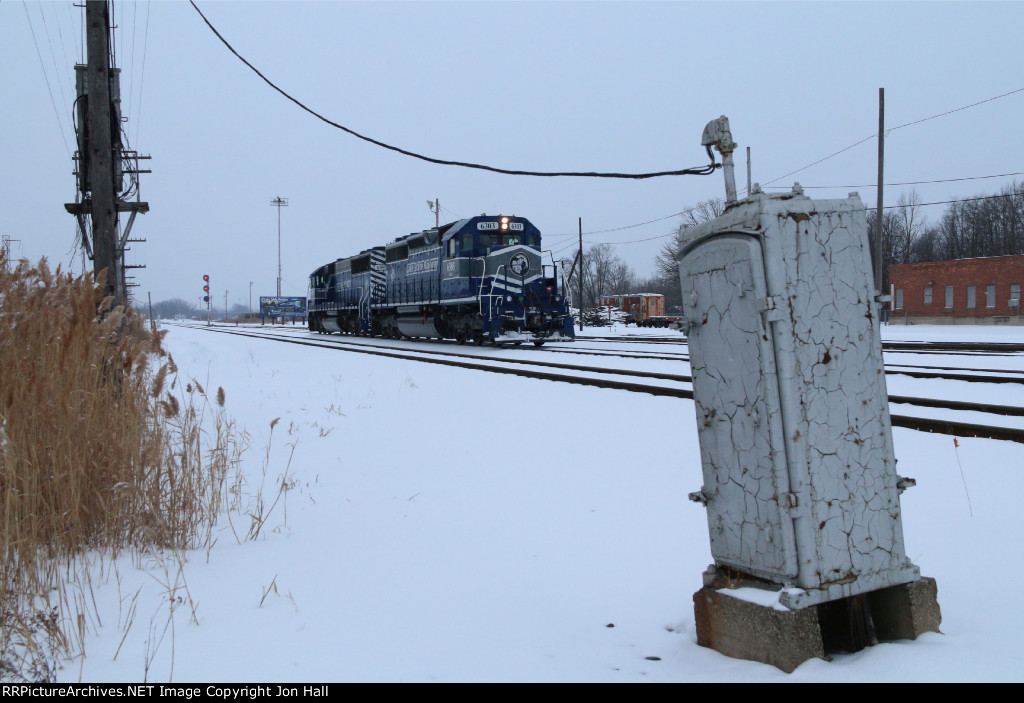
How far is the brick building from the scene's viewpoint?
38.7 m

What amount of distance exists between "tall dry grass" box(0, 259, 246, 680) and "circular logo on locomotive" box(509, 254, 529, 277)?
15.9 meters

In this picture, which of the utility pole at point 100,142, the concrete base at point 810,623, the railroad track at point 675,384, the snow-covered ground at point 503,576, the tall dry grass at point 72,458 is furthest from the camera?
the utility pole at point 100,142

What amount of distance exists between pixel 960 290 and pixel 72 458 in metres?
46.3

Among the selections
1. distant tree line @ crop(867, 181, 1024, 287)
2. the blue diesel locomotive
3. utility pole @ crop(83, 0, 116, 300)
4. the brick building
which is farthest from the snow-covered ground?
distant tree line @ crop(867, 181, 1024, 287)

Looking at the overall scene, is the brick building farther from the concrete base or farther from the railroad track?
the concrete base

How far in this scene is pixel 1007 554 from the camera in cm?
329

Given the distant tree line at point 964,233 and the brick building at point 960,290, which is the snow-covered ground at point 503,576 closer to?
the brick building at point 960,290

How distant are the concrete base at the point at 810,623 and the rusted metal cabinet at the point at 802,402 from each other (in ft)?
0.22

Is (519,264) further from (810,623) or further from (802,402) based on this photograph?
(810,623)

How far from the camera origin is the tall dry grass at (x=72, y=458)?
309 cm

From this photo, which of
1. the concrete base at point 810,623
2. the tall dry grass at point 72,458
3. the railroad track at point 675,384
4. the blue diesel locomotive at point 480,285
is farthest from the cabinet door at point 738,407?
the blue diesel locomotive at point 480,285

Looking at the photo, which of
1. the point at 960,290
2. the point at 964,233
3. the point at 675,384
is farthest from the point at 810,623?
the point at 964,233

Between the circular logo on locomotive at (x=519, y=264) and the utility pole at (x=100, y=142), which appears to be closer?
the utility pole at (x=100, y=142)
